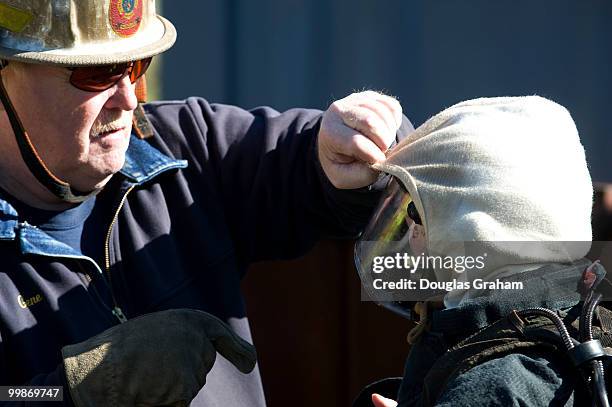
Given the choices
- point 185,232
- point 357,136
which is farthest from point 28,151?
point 357,136

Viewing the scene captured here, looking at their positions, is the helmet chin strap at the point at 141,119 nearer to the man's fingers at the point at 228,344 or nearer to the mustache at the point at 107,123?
the mustache at the point at 107,123

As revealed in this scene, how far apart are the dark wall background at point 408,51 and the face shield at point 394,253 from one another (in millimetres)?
1719

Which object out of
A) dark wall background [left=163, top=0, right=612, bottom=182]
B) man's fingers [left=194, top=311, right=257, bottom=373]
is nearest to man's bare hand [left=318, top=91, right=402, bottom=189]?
man's fingers [left=194, top=311, right=257, bottom=373]

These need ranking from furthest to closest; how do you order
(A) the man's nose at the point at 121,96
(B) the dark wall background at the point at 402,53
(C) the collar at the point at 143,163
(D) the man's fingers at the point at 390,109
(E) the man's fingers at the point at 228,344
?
(B) the dark wall background at the point at 402,53 < (C) the collar at the point at 143,163 < (A) the man's nose at the point at 121,96 < (D) the man's fingers at the point at 390,109 < (E) the man's fingers at the point at 228,344

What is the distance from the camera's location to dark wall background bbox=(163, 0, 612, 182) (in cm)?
353

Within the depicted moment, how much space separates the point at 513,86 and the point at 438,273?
2.02 m

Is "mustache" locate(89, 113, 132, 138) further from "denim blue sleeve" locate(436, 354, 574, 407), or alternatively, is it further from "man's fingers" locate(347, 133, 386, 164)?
"denim blue sleeve" locate(436, 354, 574, 407)

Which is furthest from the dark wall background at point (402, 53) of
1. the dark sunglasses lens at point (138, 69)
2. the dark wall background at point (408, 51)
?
the dark sunglasses lens at point (138, 69)

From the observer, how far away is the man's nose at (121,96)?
81.5 inches

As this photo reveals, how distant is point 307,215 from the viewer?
2318mm

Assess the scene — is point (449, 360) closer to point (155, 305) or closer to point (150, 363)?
point (150, 363)

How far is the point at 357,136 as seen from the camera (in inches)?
74.6

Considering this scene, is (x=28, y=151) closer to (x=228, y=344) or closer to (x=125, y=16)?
(x=125, y=16)

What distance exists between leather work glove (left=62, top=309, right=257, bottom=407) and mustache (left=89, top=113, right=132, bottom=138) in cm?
47
